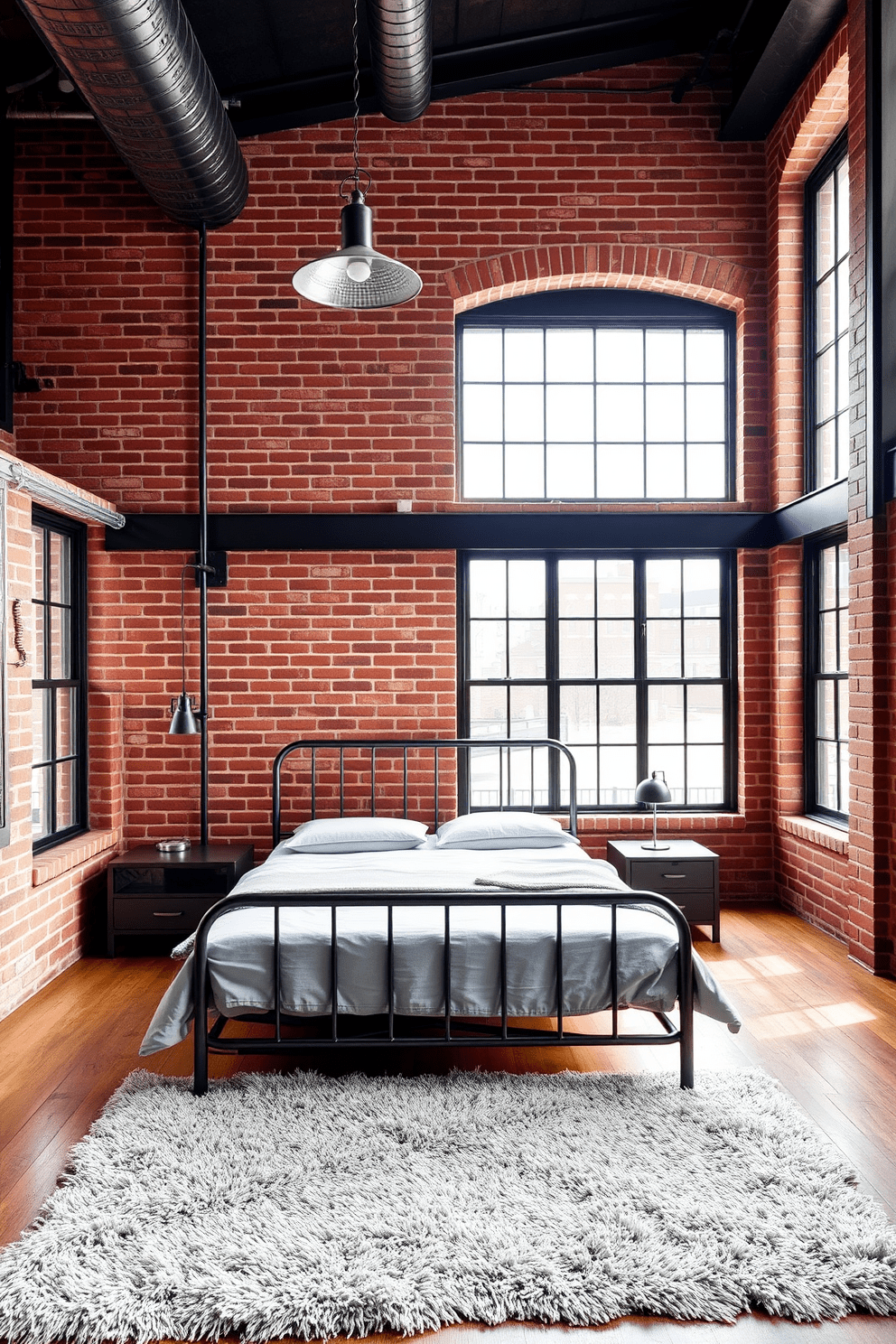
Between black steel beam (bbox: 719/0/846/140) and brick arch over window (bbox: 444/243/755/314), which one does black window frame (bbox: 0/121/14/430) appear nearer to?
brick arch over window (bbox: 444/243/755/314)

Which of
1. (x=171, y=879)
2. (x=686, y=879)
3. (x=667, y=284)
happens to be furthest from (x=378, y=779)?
(x=667, y=284)

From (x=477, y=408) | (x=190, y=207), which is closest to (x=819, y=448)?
(x=477, y=408)

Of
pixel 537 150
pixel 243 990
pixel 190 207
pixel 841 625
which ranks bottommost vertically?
pixel 243 990

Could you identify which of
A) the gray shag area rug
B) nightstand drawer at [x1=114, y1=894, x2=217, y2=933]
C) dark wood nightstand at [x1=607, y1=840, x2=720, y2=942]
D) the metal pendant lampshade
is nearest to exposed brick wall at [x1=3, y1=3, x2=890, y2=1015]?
dark wood nightstand at [x1=607, y1=840, x2=720, y2=942]

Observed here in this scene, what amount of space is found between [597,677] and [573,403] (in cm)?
172

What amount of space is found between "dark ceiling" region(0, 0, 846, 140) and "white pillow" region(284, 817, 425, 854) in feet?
12.8

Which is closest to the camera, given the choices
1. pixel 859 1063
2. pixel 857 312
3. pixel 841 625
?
pixel 859 1063

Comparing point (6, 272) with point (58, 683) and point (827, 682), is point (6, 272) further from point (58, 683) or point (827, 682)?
point (827, 682)

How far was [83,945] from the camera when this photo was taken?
473 cm

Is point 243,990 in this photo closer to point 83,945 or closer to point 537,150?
point 83,945

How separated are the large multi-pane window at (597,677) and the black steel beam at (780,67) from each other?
8.43 feet

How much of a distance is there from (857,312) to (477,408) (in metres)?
2.22

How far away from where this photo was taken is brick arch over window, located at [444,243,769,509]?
543cm

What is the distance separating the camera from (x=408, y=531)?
17.4 feet
